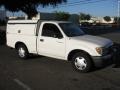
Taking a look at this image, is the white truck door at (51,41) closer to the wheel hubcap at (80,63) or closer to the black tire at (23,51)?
the wheel hubcap at (80,63)

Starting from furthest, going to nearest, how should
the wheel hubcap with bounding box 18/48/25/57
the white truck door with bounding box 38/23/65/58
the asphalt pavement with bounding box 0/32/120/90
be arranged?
1. the wheel hubcap with bounding box 18/48/25/57
2. the white truck door with bounding box 38/23/65/58
3. the asphalt pavement with bounding box 0/32/120/90

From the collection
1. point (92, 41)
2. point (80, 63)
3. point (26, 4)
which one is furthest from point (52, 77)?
point (26, 4)

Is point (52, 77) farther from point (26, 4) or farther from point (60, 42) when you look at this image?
point (26, 4)

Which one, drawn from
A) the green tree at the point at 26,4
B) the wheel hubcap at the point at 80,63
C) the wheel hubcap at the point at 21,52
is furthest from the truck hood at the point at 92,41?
the green tree at the point at 26,4

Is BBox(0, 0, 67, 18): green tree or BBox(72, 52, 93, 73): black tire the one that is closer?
BBox(72, 52, 93, 73): black tire

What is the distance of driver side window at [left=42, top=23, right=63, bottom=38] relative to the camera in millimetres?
10289

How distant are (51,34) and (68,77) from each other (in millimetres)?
2384

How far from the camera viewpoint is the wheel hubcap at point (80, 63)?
9.39m

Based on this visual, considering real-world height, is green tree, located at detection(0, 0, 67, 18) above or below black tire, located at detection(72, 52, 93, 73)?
above

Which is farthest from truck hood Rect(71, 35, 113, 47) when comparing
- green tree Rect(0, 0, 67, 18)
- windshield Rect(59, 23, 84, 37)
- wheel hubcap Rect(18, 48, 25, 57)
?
green tree Rect(0, 0, 67, 18)

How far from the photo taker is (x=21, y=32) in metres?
11.9

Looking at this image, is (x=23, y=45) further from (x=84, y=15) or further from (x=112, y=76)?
(x=84, y=15)

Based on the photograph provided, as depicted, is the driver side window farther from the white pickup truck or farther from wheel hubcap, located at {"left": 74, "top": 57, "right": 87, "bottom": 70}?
wheel hubcap, located at {"left": 74, "top": 57, "right": 87, "bottom": 70}

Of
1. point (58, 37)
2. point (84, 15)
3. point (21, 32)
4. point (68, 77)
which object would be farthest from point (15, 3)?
point (84, 15)
